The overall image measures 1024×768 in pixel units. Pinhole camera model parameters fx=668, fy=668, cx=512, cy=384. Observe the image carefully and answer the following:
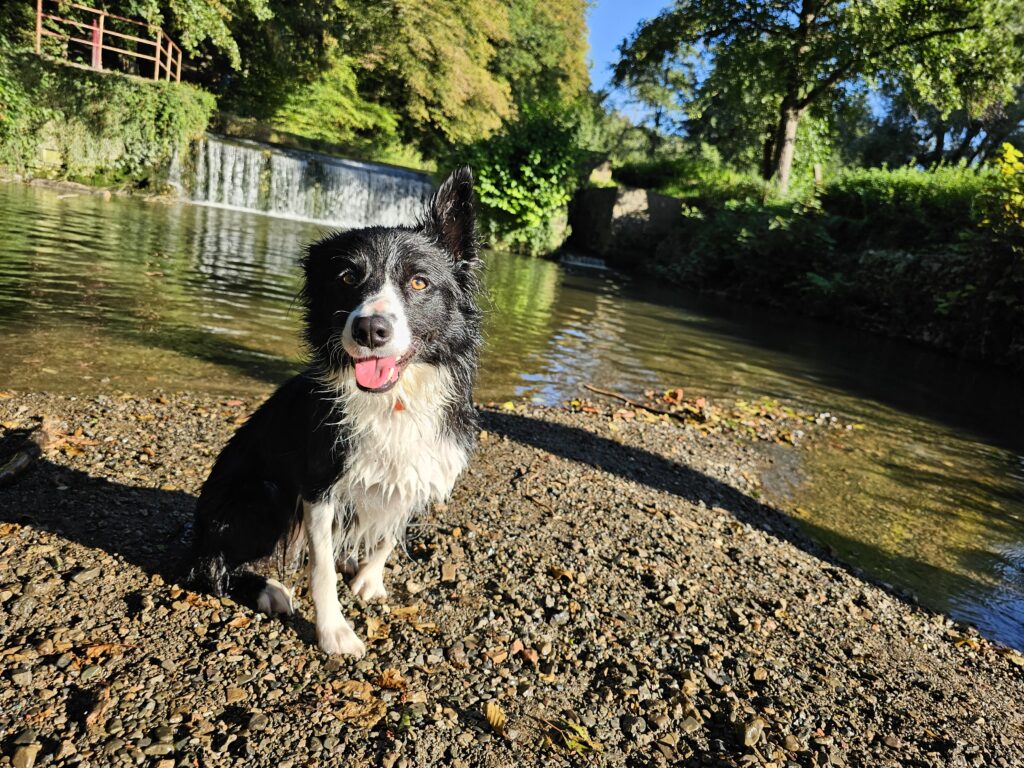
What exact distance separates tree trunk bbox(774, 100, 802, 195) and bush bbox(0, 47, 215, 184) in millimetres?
21681

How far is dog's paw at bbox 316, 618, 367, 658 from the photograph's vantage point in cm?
296

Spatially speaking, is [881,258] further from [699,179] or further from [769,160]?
[699,179]

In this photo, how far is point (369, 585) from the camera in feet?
11.3

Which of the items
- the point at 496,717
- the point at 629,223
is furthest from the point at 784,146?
the point at 496,717

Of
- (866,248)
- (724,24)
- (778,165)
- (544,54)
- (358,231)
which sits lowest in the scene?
(358,231)

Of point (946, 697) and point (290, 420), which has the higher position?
point (290, 420)

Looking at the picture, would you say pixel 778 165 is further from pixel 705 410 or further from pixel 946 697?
pixel 946 697

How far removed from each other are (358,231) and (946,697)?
12.1ft

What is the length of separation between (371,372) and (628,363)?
8.52 m

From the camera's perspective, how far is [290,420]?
312 cm

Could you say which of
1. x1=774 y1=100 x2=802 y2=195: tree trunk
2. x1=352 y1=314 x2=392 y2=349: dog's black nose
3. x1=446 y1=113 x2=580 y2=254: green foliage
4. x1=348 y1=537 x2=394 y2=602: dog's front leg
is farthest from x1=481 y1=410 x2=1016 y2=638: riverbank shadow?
x1=774 y1=100 x2=802 y2=195: tree trunk

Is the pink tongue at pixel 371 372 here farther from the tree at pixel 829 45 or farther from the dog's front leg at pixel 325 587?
the tree at pixel 829 45

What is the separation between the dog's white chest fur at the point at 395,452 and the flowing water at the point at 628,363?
3.87 feet

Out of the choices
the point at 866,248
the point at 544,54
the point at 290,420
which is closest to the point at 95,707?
the point at 290,420
